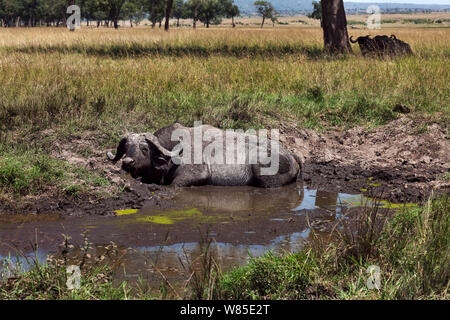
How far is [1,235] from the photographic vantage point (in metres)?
5.60

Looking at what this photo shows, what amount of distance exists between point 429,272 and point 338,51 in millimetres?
13709

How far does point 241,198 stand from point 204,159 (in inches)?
32.5

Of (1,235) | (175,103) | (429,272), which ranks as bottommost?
(1,235)

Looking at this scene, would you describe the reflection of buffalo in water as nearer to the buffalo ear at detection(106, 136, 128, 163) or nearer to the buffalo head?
the buffalo head

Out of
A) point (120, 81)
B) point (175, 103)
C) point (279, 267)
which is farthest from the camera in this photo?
point (120, 81)

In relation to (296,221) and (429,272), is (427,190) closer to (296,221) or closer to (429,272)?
(296,221)

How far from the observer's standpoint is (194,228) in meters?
5.85

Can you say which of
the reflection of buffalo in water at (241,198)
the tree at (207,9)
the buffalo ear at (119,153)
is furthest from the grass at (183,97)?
the tree at (207,9)

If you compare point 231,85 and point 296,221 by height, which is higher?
point 231,85

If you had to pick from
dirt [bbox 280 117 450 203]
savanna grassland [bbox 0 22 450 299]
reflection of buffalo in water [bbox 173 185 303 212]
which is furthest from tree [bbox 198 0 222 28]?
reflection of buffalo in water [bbox 173 185 303 212]

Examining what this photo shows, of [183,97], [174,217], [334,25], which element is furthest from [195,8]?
[174,217]

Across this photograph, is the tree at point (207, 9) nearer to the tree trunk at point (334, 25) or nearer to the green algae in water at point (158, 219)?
the tree trunk at point (334, 25)
